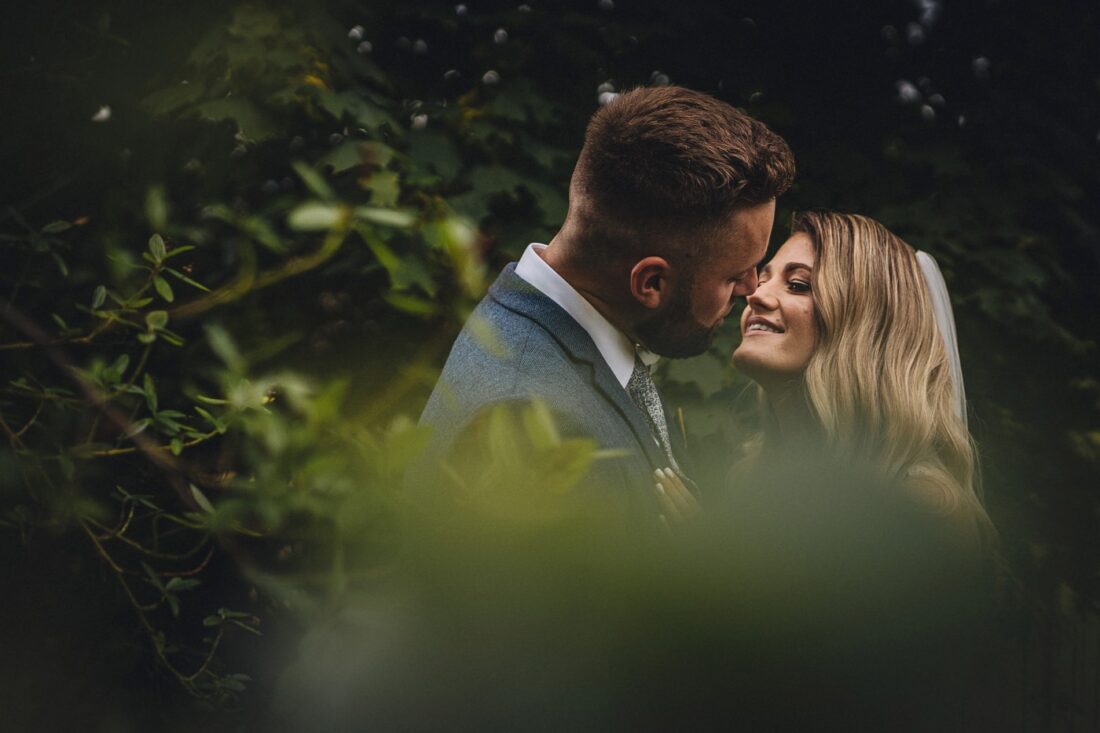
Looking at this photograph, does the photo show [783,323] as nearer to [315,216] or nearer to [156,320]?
[156,320]

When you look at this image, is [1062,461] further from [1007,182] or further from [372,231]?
[372,231]


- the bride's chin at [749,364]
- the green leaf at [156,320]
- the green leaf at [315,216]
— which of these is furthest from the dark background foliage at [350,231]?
the bride's chin at [749,364]

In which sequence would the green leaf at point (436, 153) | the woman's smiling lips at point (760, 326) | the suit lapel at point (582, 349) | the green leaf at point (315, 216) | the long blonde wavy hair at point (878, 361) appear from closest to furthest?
the green leaf at point (315, 216) < the suit lapel at point (582, 349) < the long blonde wavy hair at point (878, 361) < the woman's smiling lips at point (760, 326) < the green leaf at point (436, 153)

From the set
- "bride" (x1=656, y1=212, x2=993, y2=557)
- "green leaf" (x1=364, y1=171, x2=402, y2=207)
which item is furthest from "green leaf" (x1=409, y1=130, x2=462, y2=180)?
"green leaf" (x1=364, y1=171, x2=402, y2=207)

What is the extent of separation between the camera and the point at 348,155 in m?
2.24

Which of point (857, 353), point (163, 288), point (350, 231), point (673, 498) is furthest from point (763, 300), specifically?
point (163, 288)

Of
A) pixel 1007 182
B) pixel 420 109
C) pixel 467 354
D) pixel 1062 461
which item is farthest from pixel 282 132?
pixel 1062 461

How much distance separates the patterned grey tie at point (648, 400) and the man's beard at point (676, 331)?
6cm

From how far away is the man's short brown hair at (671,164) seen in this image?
132 cm

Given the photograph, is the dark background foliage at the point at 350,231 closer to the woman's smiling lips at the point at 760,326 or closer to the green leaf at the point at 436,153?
the green leaf at the point at 436,153

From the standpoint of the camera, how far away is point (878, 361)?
5.97 feet

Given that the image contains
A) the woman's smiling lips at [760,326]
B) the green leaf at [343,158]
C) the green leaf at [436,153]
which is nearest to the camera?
the woman's smiling lips at [760,326]

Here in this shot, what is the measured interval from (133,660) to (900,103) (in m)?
2.49

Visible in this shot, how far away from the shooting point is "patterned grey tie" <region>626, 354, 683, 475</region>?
1514mm
